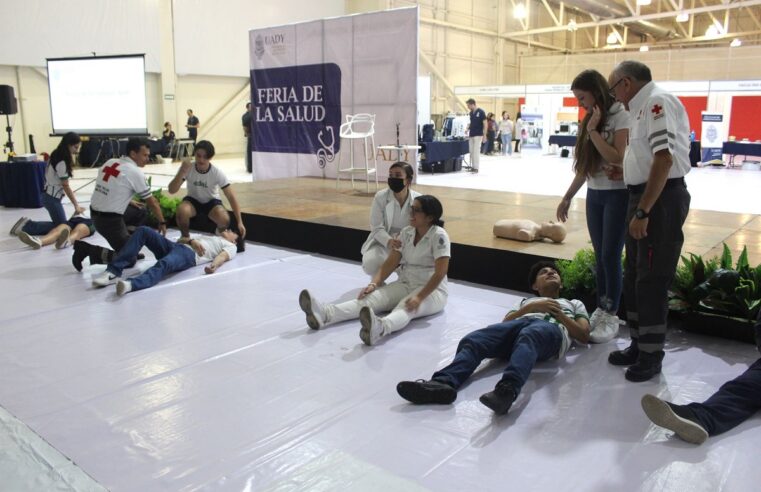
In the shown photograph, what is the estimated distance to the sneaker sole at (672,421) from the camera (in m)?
2.21

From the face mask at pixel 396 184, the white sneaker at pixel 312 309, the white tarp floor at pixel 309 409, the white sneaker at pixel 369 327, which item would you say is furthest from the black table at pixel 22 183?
the white sneaker at pixel 369 327

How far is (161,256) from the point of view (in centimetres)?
476

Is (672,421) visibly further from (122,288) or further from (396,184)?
(122,288)

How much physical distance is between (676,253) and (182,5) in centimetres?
1707

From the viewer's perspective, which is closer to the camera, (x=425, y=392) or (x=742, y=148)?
(x=425, y=392)

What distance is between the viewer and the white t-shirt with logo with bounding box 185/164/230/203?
5.45 m

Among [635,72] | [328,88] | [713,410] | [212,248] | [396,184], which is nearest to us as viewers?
[713,410]

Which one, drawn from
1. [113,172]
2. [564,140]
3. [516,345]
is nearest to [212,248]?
[113,172]

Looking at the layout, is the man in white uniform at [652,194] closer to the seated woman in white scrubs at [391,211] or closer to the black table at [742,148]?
the seated woman in white scrubs at [391,211]

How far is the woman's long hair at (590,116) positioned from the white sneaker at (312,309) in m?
1.56

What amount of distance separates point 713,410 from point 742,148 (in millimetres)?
12909

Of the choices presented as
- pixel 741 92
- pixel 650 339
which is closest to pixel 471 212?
pixel 650 339

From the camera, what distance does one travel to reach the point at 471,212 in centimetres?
616

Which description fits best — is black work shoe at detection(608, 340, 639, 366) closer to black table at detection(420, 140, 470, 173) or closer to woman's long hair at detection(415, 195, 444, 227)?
woman's long hair at detection(415, 195, 444, 227)
